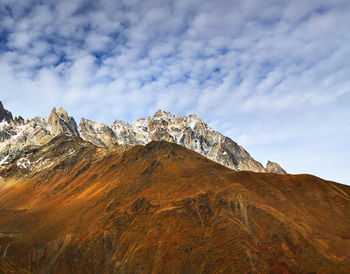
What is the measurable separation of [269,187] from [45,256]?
61357 millimetres

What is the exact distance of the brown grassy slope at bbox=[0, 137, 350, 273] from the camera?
4725 cm

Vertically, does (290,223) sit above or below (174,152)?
below

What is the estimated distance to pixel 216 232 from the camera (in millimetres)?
53875

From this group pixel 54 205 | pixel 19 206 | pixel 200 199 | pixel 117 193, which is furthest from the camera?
pixel 19 206

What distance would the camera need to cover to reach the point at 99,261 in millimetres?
58281


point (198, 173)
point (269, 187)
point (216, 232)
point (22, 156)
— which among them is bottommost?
point (216, 232)

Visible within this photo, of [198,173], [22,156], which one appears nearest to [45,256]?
[198,173]

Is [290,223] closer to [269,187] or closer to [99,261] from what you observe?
[269,187]

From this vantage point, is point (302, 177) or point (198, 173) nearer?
point (302, 177)

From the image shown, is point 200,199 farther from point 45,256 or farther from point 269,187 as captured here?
point 45,256

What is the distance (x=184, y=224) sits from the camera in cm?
A: 5794

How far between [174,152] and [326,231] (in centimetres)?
5489

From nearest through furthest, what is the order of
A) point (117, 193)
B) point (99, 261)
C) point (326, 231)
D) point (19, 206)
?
point (326, 231), point (99, 261), point (117, 193), point (19, 206)

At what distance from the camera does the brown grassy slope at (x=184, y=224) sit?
155 ft
